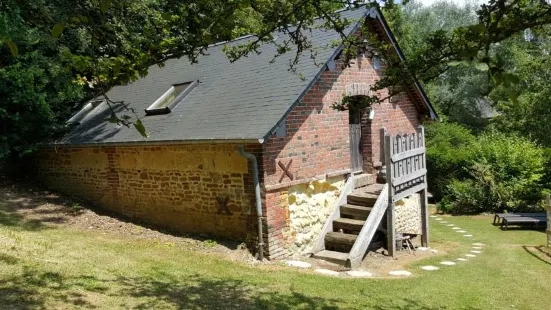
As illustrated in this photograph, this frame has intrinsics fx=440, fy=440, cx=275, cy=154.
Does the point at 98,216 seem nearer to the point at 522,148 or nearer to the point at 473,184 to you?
the point at 473,184

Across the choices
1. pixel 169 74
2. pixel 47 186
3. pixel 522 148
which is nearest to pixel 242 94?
pixel 169 74

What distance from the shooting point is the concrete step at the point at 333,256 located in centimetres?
852

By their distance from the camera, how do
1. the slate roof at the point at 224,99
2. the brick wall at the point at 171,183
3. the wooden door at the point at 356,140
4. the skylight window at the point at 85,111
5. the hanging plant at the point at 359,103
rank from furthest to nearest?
the skylight window at the point at 85,111, the wooden door at the point at 356,140, the brick wall at the point at 171,183, the slate roof at the point at 224,99, the hanging plant at the point at 359,103

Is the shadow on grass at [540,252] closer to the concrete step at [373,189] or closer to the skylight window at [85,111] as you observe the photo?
the concrete step at [373,189]

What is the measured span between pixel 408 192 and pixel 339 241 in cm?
246

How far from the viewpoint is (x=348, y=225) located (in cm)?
943

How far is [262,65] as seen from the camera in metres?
10.3

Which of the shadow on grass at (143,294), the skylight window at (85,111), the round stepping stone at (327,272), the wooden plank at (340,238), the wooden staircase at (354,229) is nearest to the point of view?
the shadow on grass at (143,294)

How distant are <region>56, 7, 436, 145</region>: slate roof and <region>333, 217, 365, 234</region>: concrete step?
10.0ft

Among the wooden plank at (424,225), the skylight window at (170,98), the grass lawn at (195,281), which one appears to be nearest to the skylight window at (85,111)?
the skylight window at (170,98)

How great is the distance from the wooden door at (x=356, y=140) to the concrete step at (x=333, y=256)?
2.74 m

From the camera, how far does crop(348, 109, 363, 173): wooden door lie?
1114cm

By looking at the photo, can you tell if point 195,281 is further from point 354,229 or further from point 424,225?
point 424,225

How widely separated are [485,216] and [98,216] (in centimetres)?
1383
